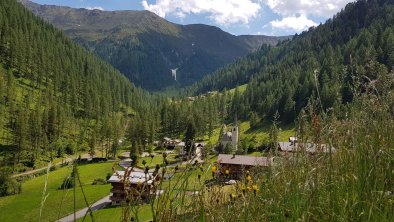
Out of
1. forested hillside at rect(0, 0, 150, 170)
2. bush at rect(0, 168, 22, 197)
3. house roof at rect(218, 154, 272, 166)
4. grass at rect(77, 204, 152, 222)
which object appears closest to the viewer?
grass at rect(77, 204, 152, 222)

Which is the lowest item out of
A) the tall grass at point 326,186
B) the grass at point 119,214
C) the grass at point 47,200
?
the grass at point 47,200

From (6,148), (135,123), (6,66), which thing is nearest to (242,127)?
(135,123)

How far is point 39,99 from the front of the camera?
140 metres

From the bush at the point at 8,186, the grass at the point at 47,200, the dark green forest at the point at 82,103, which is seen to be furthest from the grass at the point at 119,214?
the dark green forest at the point at 82,103

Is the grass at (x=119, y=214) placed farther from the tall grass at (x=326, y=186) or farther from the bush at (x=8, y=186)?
the bush at (x=8, y=186)

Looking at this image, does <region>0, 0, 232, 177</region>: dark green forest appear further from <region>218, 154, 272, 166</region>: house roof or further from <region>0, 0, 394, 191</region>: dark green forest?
<region>218, 154, 272, 166</region>: house roof

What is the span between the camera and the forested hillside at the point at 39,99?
107312mm

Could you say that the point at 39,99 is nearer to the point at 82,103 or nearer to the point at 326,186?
the point at 82,103

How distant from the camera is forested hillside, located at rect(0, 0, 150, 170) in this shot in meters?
107

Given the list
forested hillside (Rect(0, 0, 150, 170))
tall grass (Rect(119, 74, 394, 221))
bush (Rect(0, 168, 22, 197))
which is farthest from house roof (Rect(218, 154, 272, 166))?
forested hillside (Rect(0, 0, 150, 170))

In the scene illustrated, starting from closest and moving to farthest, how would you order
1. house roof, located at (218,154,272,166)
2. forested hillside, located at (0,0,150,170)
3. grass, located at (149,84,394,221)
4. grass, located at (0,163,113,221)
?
grass, located at (149,84,394,221) < house roof, located at (218,154,272,166) < grass, located at (0,163,113,221) < forested hillside, located at (0,0,150,170)

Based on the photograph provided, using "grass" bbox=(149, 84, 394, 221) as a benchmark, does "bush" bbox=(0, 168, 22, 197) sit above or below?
below

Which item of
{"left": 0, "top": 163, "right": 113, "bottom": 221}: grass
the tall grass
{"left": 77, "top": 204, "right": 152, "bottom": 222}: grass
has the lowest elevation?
{"left": 0, "top": 163, "right": 113, "bottom": 221}: grass

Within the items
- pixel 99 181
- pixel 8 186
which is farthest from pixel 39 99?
pixel 99 181
